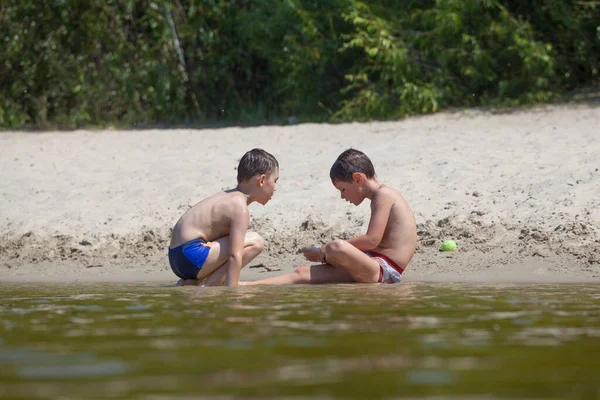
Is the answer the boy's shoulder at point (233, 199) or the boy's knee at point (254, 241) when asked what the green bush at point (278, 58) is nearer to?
the boy's knee at point (254, 241)

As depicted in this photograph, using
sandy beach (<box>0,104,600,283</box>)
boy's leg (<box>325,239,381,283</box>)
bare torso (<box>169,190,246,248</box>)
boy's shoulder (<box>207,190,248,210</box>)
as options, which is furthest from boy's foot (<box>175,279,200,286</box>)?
sandy beach (<box>0,104,600,283</box>)

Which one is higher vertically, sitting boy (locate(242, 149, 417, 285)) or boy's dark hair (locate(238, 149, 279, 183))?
boy's dark hair (locate(238, 149, 279, 183))

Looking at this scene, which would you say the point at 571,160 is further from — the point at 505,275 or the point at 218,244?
the point at 218,244

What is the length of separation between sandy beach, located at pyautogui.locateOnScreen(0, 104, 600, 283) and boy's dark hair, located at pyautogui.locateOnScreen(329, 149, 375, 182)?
3.15 ft

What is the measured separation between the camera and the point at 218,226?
253 inches

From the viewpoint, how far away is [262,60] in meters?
16.7

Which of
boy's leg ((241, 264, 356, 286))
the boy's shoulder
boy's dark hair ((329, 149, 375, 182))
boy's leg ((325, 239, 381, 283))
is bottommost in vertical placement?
boy's leg ((241, 264, 356, 286))

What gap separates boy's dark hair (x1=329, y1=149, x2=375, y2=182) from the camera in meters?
6.57

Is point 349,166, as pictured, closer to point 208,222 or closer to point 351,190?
point 351,190

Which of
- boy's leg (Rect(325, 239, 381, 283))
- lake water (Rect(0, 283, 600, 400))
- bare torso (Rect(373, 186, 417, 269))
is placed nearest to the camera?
lake water (Rect(0, 283, 600, 400))

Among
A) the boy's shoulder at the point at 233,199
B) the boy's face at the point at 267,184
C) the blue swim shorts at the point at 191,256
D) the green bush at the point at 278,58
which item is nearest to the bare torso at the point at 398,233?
the boy's face at the point at 267,184

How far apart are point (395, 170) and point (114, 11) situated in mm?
8330

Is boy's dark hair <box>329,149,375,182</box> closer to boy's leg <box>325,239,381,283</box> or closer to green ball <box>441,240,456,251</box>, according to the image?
boy's leg <box>325,239,381,283</box>

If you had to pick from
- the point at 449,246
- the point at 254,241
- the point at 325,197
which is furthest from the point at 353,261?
the point at 325,197
